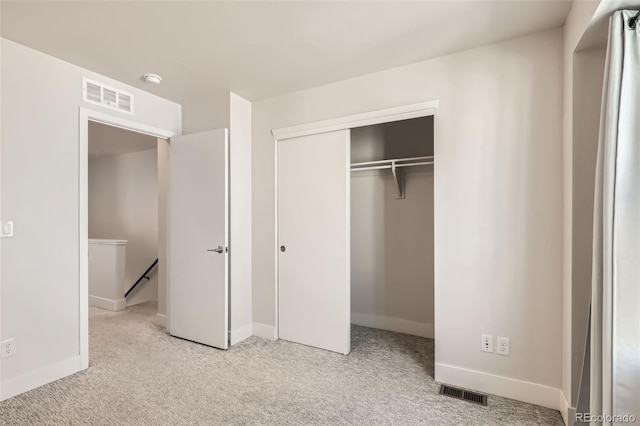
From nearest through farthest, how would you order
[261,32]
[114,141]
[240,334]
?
[261,32] → [240,334] → [114,141]

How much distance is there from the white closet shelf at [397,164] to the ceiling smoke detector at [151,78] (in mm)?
2011

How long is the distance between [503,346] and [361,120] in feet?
6.56

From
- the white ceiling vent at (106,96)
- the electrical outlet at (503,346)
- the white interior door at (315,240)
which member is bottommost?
the electrical outlet at (503,346)

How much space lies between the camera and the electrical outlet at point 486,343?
2.22 metres

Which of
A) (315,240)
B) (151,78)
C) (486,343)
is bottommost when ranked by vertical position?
(486,343)

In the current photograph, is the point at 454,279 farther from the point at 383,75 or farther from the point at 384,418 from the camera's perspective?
the point at 383,75

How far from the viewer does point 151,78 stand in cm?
269

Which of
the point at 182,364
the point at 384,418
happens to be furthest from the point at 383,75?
the point at 182,364

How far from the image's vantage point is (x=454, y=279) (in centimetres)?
233

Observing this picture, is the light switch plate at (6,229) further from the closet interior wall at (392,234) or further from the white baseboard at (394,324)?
the white baseboard at (394,324)

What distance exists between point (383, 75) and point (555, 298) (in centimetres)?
204

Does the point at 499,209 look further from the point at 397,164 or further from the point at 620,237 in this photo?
the point at 397,164

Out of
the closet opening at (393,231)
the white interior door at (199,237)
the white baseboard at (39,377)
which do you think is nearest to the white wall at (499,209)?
the closet opening at (393,231)

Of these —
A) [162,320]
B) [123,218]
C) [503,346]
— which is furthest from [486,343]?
[123,218]
